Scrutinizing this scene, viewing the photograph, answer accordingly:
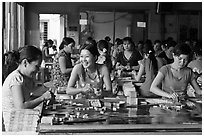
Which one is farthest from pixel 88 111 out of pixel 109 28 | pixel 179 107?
pixel 109 28

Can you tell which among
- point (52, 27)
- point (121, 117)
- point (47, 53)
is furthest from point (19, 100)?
point (52, 27)

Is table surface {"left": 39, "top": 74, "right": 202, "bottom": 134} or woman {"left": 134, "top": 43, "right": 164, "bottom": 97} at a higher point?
woman {"left": 134, "top": 43, "right": 164, "bottom": 97}

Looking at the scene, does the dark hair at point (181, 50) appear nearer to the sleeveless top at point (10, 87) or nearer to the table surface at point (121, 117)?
the table surface at point (121, 117)

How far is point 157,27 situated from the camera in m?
9.05

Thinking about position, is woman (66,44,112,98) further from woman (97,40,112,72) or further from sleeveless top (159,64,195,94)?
woman (97,40,112,72)

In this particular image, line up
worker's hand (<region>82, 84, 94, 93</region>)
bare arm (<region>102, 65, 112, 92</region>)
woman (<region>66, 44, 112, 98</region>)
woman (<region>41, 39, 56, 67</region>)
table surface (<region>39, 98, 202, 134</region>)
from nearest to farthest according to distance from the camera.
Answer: table surface (<region>39, 98, 202, 134</region>) < worker's hand (<region>82, 84, 94, 93</region>) < woman (<region>66, 44, 112, 98</region>) < bare arm (<region>102, 65, 112, 92</region>) < woman (<region>41, 39, 56, 67</region>)

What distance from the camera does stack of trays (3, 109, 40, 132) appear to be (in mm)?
2289

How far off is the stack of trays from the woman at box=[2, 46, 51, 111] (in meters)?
0.07

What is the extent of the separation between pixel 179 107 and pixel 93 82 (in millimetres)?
1142

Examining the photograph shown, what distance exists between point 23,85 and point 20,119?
0.30 metres

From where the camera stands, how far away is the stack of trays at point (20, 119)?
229 centimetres

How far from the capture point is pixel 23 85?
2.62 metres

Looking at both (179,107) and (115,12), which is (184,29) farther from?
(179,107)

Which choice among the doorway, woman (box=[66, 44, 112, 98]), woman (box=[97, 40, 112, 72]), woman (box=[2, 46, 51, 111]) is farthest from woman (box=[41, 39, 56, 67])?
woman (box=[2, 46, 51, 111])
